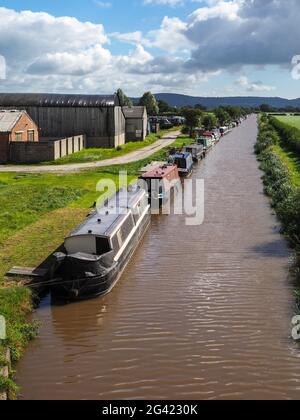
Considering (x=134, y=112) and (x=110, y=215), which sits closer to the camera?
(x=110, y=215)

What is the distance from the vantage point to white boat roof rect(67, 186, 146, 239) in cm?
1552

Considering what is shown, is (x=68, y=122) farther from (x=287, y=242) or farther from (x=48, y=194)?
(x=287, y=242)

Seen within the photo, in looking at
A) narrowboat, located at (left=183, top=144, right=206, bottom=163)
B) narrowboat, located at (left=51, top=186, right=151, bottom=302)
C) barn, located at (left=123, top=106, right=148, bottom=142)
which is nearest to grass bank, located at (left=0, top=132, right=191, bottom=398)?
narrowboat, located at (left=51, top=186, right=151, bottom=302)

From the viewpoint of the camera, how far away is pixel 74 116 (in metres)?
50.2

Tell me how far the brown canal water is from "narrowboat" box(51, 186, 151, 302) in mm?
396

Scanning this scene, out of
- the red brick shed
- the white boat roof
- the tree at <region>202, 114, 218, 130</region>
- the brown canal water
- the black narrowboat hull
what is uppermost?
the tree at <region>202, 114, 218, 130</region>

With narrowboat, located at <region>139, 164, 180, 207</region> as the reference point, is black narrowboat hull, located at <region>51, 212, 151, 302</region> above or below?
below

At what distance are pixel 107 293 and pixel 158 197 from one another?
11787 mm

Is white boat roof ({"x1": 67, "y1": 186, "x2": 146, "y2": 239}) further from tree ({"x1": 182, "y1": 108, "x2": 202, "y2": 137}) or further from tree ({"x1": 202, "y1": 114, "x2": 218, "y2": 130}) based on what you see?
tree ({"x1": 202, "y1": 114, "x2": 218, "y2": 130})

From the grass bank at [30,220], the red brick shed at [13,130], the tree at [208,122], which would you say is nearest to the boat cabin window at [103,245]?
the grass bank at [30,220]

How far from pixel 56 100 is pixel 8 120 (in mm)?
10188

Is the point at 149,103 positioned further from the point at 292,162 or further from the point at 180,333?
the point at 180,333

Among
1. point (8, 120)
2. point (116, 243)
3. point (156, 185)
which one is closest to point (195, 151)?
point (8, 120)
